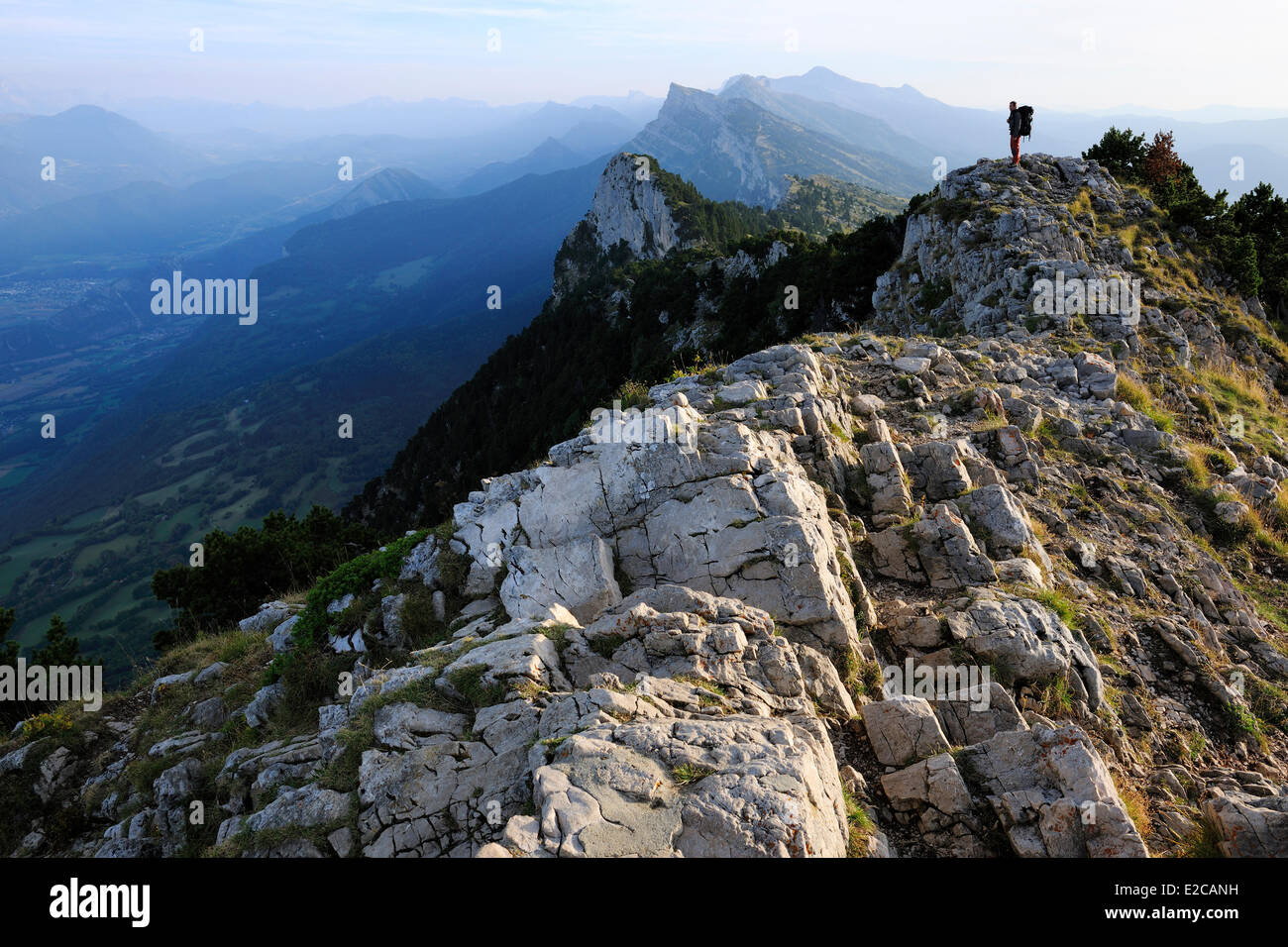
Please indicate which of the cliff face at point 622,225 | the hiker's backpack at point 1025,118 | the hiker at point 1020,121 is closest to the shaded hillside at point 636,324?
the cliff face at point 622,225

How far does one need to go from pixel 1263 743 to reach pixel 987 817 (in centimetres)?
545

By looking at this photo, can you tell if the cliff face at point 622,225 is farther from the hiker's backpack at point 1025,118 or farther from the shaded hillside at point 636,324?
the hiker's backpack at point 1025,118

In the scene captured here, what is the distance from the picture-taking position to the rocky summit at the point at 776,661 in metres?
5.73

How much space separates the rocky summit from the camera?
5.73 m

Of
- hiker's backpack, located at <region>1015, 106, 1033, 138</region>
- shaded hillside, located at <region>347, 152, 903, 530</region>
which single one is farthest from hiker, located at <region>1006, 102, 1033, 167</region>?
shaded hillside, located at <region>347, 152, 903, 530</region>

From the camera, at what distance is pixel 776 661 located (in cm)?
741

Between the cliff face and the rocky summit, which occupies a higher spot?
the cliff face

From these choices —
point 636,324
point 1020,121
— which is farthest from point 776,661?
point 636,324

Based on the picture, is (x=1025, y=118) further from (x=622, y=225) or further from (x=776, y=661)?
(x=622, y=225)

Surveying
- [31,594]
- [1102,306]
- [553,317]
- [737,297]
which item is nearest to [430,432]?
[553,317]

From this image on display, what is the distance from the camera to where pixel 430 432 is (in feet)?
278

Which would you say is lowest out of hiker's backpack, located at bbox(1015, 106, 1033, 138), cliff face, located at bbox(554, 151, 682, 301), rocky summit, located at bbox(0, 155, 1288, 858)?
rocky summit, located at bbox(0, 155, 1288, 858)

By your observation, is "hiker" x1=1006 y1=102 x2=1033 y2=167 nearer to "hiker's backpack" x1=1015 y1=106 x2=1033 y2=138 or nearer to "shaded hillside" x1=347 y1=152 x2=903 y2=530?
"hiker's backpack" x1=1015 y1=106 x2=1033 y2=138

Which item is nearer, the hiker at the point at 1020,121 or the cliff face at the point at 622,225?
the hiker at the point at 1020,121
